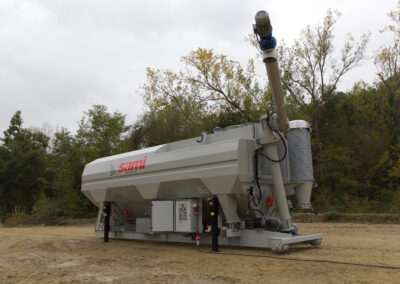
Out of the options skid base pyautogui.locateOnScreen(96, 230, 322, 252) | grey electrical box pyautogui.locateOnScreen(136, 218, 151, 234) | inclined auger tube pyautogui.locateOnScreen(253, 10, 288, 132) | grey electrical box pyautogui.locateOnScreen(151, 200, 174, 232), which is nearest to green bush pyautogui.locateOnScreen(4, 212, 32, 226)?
grey electrical box pyautogui.locateOnScreen(136, 218, 151, 234)

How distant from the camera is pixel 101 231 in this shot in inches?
426

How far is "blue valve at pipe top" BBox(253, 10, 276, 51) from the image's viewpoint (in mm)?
5133

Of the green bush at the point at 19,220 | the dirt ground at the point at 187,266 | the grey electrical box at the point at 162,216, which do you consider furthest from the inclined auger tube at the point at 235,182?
the green bush at the point at 19,220

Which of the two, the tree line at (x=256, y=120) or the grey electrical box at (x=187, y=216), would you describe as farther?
the tree line at (x=256, y=120)

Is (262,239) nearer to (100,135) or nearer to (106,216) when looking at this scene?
(106,216)

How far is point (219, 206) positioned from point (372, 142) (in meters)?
13.4

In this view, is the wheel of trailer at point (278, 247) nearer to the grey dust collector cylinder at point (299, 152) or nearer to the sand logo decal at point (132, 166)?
the grey dust collector cylinder at point (299, 152)

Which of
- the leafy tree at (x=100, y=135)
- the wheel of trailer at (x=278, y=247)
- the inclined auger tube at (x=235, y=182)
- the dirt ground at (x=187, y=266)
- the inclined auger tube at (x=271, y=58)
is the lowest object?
the dirt ground at (x=187, y=266)

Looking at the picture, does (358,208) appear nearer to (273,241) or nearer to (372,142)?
(372,142)

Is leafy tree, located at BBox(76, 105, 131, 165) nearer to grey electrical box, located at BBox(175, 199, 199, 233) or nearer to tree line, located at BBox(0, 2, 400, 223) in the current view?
tree line, located at BBox(0, 2, 400, 223)

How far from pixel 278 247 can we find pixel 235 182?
151cm

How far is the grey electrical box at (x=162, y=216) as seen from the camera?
8227 mm

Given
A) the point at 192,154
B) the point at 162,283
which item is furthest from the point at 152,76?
the point at 162,283

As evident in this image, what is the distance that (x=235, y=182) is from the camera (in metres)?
6.92
